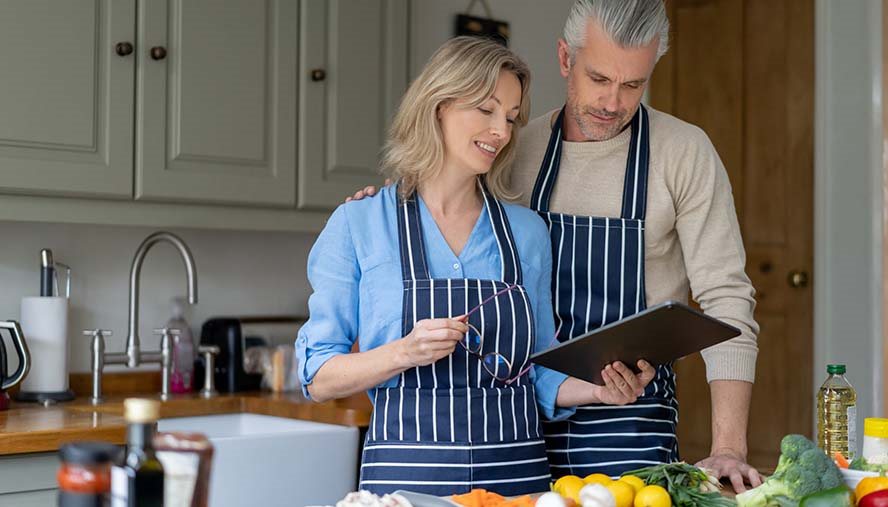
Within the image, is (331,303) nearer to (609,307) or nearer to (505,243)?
(505,243)

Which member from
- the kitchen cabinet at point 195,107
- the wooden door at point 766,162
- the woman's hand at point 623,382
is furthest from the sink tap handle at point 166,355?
the wooden door at point 766,162

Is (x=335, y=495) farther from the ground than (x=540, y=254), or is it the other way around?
(x=540, y=254)

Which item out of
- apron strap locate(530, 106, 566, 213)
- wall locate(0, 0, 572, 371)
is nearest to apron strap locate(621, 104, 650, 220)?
apron strap locate(530, 106, 566, 213)

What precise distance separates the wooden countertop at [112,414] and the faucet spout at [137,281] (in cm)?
14

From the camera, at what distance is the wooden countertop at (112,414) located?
8.09 feet

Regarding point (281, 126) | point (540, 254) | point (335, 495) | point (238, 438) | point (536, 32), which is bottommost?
point (335, 495)

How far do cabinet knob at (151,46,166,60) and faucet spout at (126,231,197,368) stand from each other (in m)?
0.56

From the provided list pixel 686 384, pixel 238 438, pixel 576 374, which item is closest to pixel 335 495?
pixel 238 438

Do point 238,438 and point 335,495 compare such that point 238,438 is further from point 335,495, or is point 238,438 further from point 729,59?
point 729,59

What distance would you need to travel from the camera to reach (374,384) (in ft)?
6.20

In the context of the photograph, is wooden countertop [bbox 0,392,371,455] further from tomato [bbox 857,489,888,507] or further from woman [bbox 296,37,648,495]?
tomato [bbox 857,489,888,507]

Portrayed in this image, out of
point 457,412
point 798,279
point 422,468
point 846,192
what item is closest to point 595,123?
point 457,412

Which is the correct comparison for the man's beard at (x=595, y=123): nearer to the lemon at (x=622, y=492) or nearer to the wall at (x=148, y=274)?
the lemon at (x=622, y=492)

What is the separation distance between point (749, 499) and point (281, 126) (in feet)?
6.80
